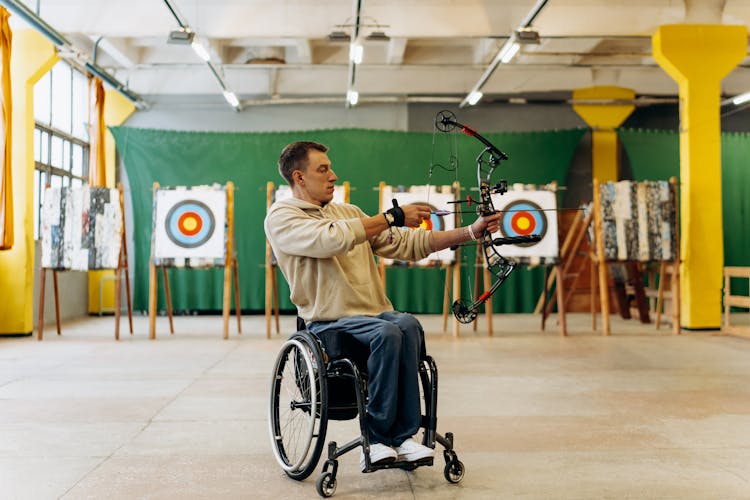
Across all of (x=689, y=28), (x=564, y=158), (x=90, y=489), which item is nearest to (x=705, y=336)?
(x=689, y=28)

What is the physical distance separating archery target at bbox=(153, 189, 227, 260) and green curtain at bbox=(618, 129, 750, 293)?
4698mm

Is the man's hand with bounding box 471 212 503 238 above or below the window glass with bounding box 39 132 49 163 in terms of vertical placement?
below

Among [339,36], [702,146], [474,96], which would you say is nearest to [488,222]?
[339,36]

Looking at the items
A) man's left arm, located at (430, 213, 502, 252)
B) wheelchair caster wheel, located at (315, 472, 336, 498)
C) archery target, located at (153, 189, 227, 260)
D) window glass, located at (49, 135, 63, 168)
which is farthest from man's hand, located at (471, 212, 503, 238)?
window glass, located at (49, 135, 63, 168)

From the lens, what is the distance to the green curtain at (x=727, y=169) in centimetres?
833

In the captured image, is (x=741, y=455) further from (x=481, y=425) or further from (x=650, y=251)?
(x=650, y=251)

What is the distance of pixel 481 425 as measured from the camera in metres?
2.81

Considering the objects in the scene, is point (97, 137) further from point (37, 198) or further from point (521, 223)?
point (521, 223)

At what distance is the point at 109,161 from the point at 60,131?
1.03m

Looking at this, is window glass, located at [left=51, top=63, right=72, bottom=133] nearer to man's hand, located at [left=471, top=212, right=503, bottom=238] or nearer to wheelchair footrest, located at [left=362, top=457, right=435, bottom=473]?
man's hand, located at [left=471, top=212, right=503, bottom=238]

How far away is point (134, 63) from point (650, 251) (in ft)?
18.1

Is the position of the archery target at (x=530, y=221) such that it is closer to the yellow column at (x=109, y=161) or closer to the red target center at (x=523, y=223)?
→ the red target center at (x=523, y=223)

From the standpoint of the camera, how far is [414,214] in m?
2.13

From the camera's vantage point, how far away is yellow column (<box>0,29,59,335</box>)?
6.02 m
